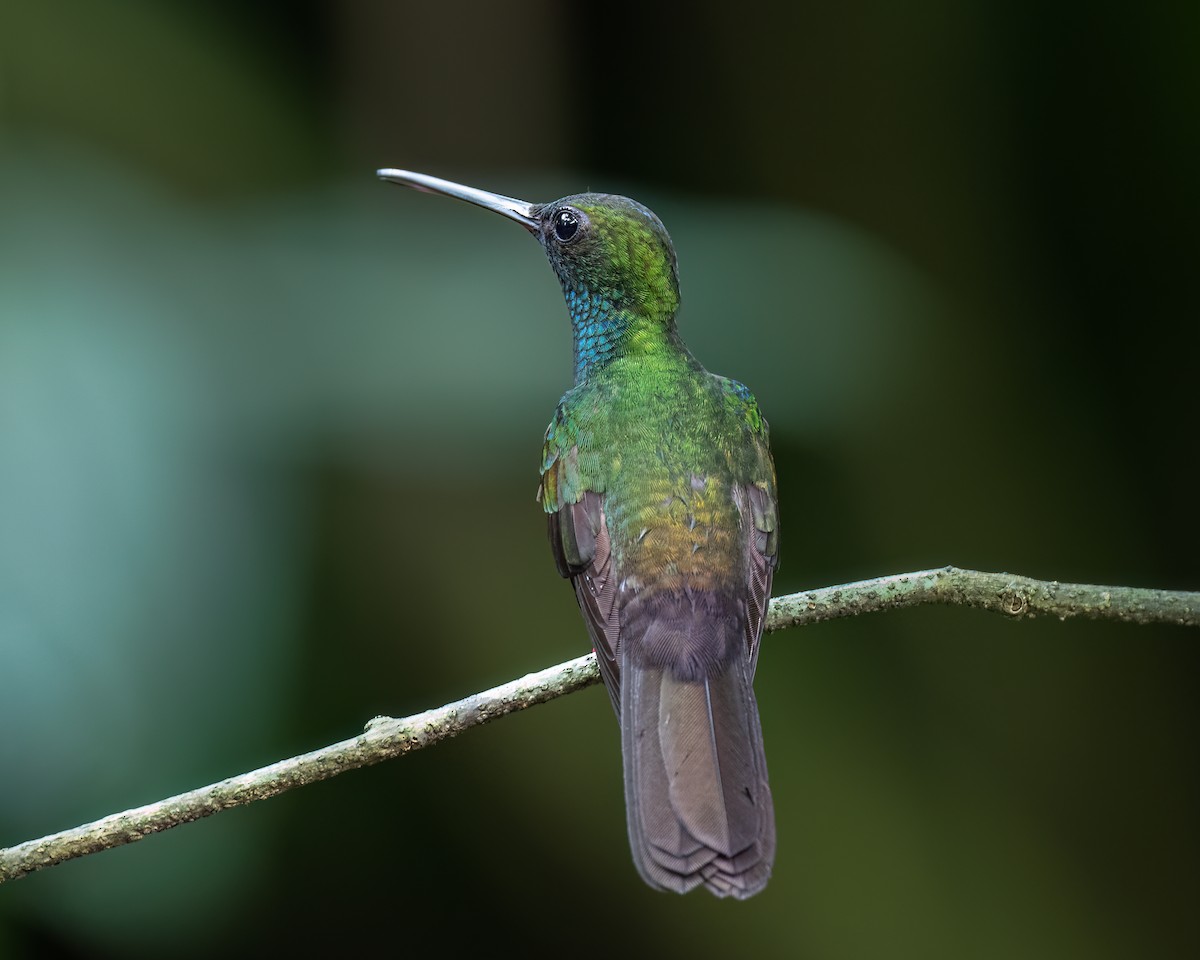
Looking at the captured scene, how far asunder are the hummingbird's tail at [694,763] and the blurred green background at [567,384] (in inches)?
48.0

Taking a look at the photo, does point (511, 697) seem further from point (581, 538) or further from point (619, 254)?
point (619, 254)

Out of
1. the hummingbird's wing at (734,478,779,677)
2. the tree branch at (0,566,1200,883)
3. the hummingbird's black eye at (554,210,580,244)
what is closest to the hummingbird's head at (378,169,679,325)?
the hummingbird's black eye at (554,210,580,244)

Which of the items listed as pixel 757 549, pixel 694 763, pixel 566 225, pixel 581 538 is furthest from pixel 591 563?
pixel 566 225

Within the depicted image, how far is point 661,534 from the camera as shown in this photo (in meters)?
2.18

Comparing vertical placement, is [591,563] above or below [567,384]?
below

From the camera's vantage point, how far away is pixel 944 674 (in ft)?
11.9

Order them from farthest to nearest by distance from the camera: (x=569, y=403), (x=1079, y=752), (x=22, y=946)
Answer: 1. (x=1079, y=752)
2. (x=22, y=946)
3. (x=569, y=403)

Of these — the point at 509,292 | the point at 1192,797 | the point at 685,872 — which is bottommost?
the point at 1192,797

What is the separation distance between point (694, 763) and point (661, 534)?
47 cm

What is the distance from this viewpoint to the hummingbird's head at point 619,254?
244 cm

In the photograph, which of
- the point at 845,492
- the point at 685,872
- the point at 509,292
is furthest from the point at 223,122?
the point at 685,872

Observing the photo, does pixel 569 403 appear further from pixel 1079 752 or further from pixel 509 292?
pixel 1079 752

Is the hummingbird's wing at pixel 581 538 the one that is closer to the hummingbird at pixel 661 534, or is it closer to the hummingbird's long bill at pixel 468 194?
the hummingbird at pixel 661 534

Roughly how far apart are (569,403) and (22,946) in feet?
5.58
